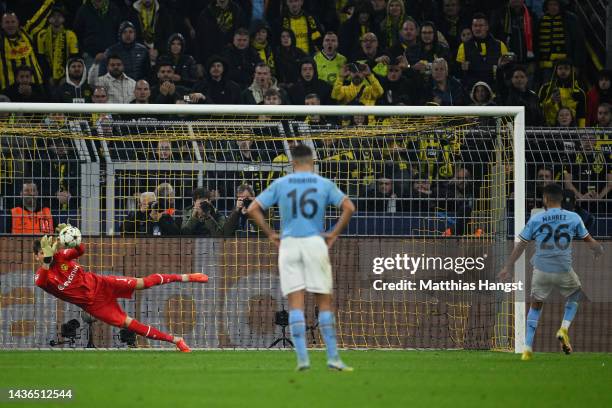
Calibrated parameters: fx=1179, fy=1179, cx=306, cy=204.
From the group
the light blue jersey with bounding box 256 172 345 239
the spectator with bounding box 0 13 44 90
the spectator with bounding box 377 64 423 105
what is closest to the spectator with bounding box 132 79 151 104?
the spectator with bounding box 0 13 44 90

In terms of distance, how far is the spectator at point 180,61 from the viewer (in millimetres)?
19500

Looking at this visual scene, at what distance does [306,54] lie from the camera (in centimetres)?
2016

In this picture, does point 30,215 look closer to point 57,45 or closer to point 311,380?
point 57,45

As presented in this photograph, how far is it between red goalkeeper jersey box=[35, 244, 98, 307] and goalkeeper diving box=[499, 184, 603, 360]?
504 centimetres

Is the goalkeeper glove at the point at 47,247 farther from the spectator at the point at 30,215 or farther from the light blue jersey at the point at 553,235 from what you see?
the light blue jersey at the point at 553,235

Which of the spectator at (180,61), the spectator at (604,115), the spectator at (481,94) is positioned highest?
the spectator at (180,61)

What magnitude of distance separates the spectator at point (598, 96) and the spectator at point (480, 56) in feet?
5.09

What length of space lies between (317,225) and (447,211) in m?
6.16

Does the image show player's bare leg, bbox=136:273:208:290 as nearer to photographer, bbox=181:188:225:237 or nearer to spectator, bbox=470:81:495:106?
photographer, bbox=181:188:225:237

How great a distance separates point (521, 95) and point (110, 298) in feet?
26.8

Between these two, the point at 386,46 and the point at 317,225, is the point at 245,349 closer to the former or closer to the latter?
the point at 317,225

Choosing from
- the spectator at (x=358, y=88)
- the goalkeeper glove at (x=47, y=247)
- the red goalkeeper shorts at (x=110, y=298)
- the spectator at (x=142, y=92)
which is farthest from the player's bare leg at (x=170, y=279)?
the spectator at (x=358, y=88)

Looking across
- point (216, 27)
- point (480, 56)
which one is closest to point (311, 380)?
point (216, 27)

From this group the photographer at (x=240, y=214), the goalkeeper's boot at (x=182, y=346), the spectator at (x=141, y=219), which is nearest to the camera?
the goalkeeper's boot at (x=182, y=346)
